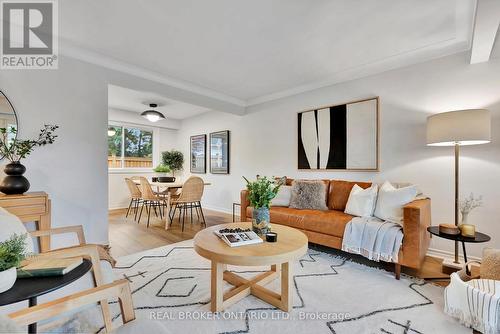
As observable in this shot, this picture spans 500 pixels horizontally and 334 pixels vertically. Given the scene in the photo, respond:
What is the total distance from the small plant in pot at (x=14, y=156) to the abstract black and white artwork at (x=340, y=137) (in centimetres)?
346

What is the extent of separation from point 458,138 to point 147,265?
3256mm

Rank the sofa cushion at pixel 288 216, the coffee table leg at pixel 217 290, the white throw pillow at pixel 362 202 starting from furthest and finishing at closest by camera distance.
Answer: the sofa cushion at pixel 288 216, the white throw pillow at pixel 362 202, the coffee table leg at pixel 217 290

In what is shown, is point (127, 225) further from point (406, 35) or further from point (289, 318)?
point (406, 35)

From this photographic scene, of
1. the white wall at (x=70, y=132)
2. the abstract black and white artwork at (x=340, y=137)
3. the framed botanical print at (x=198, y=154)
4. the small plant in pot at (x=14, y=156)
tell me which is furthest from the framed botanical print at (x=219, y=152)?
the small plant in pot at (x=14, y=156)

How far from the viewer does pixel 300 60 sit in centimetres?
301

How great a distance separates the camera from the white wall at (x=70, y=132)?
8.00 feet

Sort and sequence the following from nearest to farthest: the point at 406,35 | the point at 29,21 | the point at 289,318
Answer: the point at 289,318 → the point at 29,21 → the point at 406,35

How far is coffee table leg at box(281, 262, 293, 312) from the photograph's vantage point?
167 centimetres

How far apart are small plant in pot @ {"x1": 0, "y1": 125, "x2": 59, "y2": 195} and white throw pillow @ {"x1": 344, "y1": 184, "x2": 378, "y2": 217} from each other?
132 inches

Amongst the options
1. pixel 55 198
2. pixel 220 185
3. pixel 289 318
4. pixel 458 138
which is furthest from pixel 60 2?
pixel 220 185

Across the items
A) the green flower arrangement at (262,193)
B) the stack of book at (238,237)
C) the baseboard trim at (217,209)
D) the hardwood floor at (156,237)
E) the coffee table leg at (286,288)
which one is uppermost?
the green flower arrangement at (262,193)

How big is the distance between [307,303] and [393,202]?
1.45 metres

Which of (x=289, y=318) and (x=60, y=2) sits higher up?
(x=60, y=2)

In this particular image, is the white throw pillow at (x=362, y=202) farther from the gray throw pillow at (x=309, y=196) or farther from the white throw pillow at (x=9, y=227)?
the white throw pillow at (x=9, y=227)
